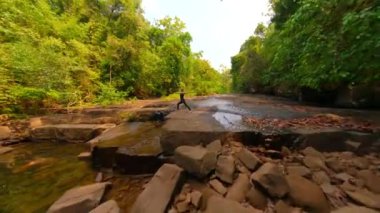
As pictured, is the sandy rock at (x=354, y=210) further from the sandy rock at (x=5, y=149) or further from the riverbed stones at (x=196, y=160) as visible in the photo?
the sandy rock at (x=5, y=149)

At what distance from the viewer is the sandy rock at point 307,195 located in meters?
2.53

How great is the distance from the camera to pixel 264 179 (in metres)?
2.78

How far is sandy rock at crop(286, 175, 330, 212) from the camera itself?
2533 mm

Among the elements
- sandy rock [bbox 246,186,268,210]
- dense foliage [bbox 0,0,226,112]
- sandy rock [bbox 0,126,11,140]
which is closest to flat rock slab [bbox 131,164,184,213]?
sandy rock [bbox 246,186,268,210]

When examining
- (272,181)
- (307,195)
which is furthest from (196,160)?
(307,195)

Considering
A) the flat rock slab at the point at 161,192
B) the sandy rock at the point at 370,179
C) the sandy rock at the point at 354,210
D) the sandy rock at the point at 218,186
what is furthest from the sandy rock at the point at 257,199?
the sandy rock at the point at 370,179

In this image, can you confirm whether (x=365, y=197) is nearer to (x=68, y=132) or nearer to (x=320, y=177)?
(x=320, y=177)

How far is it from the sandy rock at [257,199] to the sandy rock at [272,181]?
107 mm

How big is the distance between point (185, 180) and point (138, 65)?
16084 millimetres

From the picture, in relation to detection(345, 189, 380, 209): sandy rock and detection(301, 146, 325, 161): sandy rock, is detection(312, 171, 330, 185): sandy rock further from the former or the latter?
detection(301, 146, 325, 161): sandy rock

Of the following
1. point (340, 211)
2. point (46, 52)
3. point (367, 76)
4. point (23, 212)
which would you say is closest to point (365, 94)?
point (367, 76)

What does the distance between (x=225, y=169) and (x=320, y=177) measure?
53.4 inches

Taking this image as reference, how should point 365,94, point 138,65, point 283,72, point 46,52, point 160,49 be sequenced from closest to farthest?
point 365,94
point 46,52
point 283,72
point 138,65
point 160,49

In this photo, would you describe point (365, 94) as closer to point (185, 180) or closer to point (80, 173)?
point (185, 180)
